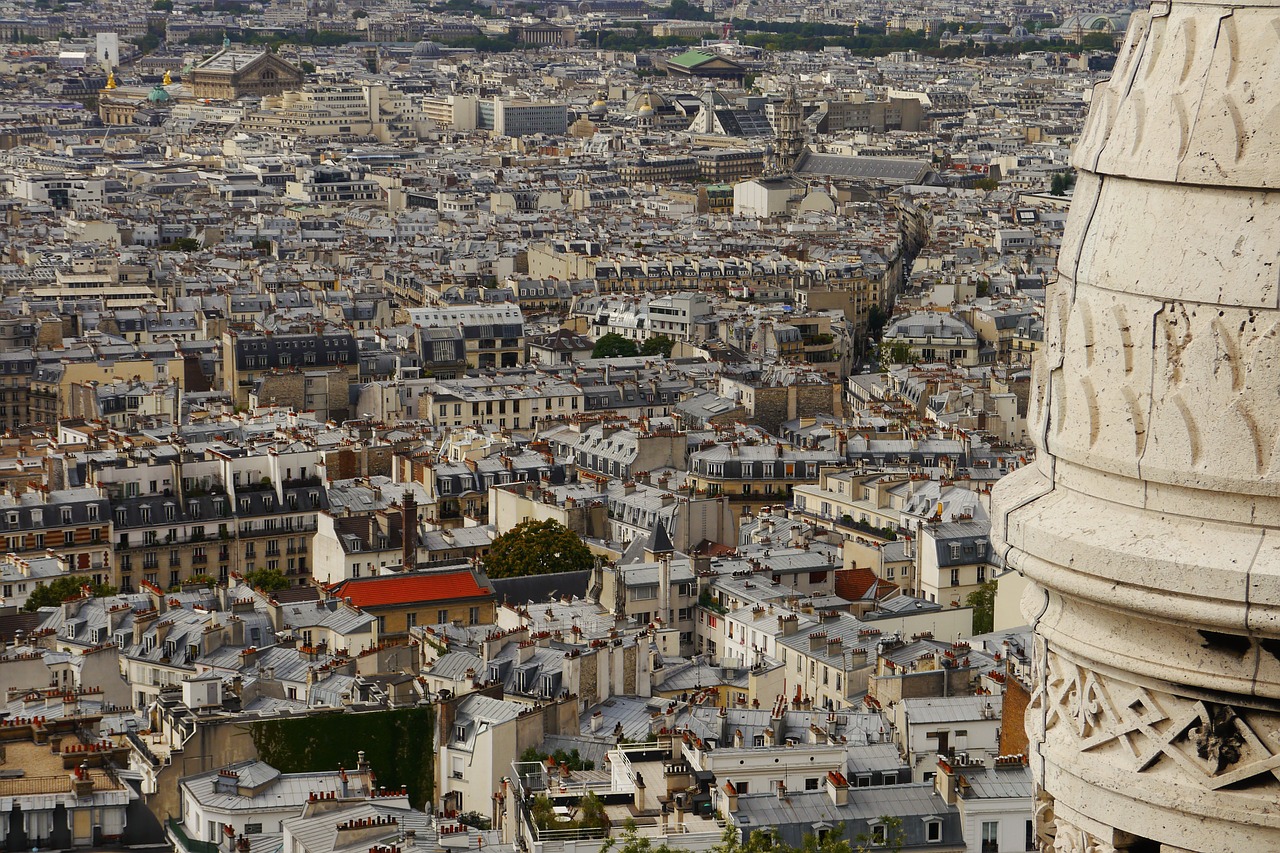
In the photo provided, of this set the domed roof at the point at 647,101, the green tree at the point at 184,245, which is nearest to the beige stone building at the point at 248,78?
the domed roof at the point at 647,101

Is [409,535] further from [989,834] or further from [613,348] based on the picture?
[613,348]

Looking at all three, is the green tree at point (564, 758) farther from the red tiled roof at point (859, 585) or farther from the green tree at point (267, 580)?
the green tree at point (267, 580)

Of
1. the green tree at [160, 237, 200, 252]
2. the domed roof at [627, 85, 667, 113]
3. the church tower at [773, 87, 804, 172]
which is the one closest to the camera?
the green tree at [160, 237, 200, 252]

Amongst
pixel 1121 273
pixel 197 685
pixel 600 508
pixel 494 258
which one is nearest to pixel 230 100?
pixel 494 258

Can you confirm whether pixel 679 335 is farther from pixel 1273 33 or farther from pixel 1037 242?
pixel 1273 33

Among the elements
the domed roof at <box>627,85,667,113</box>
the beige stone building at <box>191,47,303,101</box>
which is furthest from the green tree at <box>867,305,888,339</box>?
the beige stone building at <box>191,47,303,101</box>

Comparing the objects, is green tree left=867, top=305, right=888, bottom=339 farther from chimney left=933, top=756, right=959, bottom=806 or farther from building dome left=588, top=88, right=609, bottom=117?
building dome left=588, top=88, right=609, bottom=117
